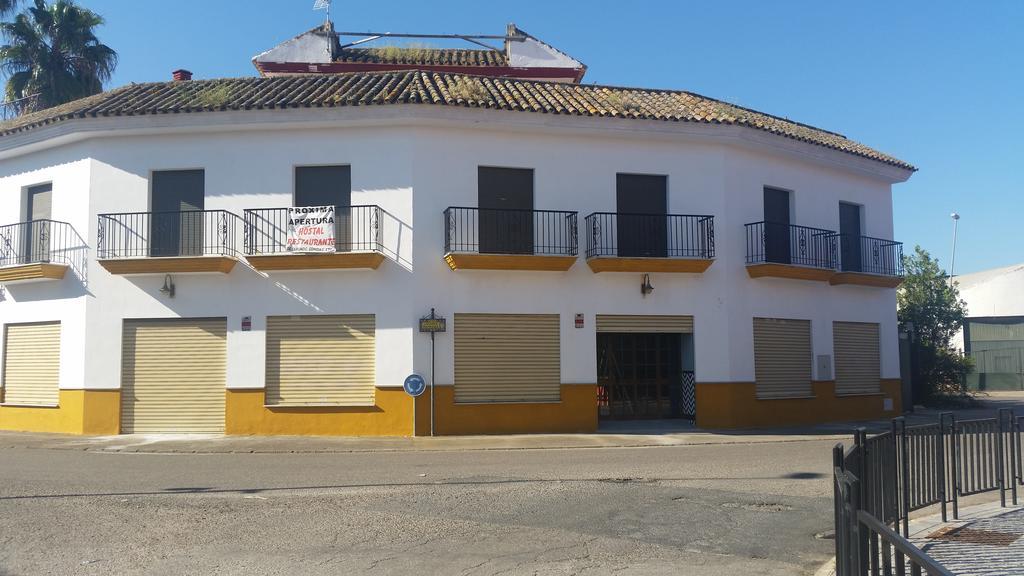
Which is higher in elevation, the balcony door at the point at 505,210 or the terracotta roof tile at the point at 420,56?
the terracotta roof tile at the point at 420,56

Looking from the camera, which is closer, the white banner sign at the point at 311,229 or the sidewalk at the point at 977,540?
the sidewalk at the point at 977,540

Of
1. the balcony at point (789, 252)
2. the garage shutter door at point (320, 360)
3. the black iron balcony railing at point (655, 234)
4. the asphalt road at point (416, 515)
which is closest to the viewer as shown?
the asphalt road at point (416, 515)

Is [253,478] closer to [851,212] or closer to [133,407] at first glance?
[133,407]

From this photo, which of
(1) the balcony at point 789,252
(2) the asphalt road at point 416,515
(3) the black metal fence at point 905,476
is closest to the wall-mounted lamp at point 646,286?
(1) the balcony at point 789,252

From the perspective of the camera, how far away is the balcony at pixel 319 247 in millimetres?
16188

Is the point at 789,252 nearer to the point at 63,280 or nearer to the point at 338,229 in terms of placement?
the point at 338,229

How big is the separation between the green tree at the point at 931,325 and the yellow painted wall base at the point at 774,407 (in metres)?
4.61

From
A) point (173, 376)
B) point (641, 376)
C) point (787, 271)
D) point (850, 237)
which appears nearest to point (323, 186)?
point (173, 376)

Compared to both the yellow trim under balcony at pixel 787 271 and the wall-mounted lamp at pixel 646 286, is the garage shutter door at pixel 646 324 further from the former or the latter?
the yellow trim under balcony at pixel 787 271

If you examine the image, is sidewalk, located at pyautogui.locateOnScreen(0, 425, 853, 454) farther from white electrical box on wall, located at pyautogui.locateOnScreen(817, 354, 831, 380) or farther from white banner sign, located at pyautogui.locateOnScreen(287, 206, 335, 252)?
white banner sign, located at pyautogui.locateOnScreen(287, 206, 335, 252)

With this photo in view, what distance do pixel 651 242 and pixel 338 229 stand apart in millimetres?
7059

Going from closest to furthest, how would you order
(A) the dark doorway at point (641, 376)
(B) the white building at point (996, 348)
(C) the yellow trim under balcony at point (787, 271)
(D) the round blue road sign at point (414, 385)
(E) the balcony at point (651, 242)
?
1. (D) the round blue road sign at point (414, 385)
2. (E) the balcony at point (651, 242)
3. (C) the yellow trim under balcony at point (787, 271)
4. (A) the dark doorway at point (641, 376)
5. (B) the white building at point (996, 348)

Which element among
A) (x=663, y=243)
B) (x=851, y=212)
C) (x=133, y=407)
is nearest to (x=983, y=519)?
(x=663, y=243)

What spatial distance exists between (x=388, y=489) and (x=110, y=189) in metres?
11.5
